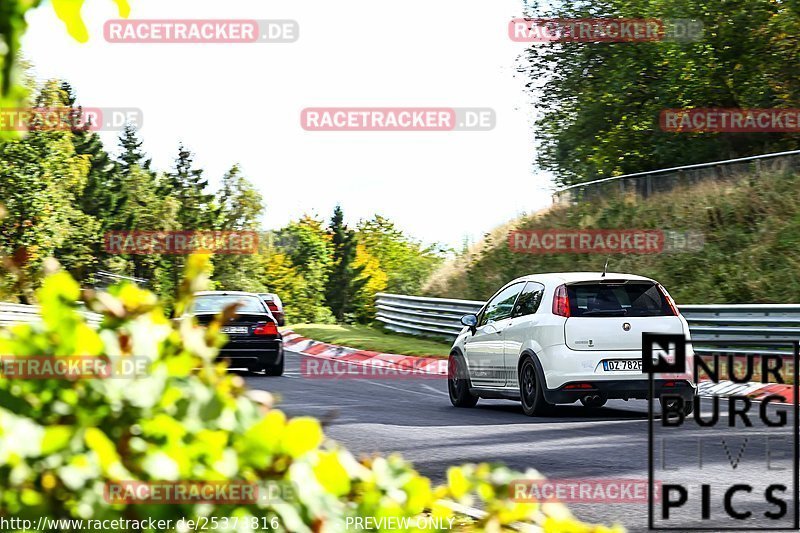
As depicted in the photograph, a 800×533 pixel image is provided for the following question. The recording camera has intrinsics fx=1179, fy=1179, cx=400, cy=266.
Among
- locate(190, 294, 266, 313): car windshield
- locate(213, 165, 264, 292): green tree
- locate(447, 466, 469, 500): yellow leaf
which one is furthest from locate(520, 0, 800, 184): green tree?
locate(213, 165, 264, 292): green tree

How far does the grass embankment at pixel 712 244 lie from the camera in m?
26.3

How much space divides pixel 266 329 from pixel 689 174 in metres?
13.8

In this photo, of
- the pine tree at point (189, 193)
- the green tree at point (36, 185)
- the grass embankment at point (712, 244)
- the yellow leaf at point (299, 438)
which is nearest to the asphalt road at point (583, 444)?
the yellow leaf at point (299, 438)

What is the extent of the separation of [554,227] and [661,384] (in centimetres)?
2290

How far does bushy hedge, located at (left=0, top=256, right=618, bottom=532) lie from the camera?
2.36 meters

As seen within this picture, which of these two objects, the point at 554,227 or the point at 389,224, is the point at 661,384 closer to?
the point at 554,227

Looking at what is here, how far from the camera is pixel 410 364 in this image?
25.1m

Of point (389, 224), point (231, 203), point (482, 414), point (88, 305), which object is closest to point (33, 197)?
point (482, 414)

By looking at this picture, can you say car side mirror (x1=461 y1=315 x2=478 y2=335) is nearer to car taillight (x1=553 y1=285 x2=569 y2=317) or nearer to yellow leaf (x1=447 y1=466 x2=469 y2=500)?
car taillight (x1=553 y1=285 x2=569 y2=317)

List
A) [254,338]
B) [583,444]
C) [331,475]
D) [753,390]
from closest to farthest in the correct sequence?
[331,475]
[583,444]
[753,390]
[254,338]

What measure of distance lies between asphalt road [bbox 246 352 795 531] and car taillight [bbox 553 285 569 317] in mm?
1208

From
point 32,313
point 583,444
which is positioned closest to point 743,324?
point 583,444

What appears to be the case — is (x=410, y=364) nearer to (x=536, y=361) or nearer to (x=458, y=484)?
(x=536, y=361)

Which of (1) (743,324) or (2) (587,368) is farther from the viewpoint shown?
(1) (743,324)
